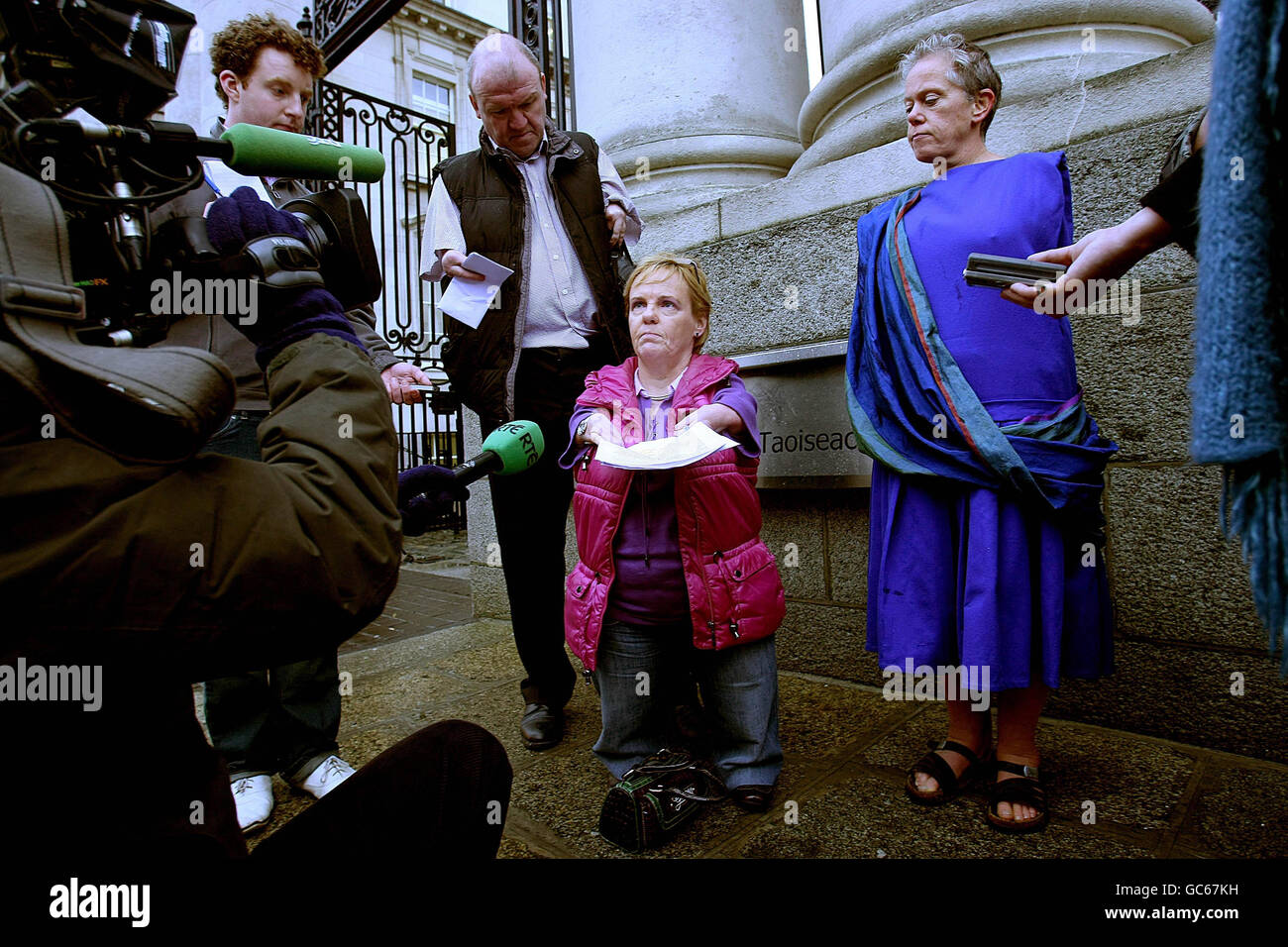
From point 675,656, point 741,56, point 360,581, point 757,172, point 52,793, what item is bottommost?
point 675,656

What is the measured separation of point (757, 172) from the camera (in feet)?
13.2

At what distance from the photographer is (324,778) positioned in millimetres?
2256

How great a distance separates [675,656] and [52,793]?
1574mm

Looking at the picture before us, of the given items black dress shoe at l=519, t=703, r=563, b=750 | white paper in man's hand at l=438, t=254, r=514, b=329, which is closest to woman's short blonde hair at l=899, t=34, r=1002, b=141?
white paper in man's hand at l=438, t=254, r=514, b=329

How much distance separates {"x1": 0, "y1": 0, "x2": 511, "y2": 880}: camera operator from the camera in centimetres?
74

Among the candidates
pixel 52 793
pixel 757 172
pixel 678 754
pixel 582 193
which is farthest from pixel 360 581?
pixel 757 172

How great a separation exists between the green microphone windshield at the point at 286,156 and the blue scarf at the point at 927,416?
1501 millimetres

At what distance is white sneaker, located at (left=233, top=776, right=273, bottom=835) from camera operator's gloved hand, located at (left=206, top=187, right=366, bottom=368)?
1.67 meters

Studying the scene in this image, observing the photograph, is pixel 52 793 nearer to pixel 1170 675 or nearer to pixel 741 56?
pixel 1170 675

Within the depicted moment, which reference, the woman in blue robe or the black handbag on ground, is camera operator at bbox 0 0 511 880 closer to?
the black handbag on ground

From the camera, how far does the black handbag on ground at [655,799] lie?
1885 millimetres

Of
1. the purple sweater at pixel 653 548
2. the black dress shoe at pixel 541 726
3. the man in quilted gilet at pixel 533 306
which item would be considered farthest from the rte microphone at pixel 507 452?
the black dress shoe at pixel 541 726

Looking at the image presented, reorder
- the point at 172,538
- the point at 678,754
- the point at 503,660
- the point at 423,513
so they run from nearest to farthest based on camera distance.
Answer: the point at 172,538, the point at 423,513, the point at 678,754, the point at 503,660

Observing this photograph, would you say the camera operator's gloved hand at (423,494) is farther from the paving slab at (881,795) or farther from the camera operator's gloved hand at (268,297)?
the paving slab at (881,795)
